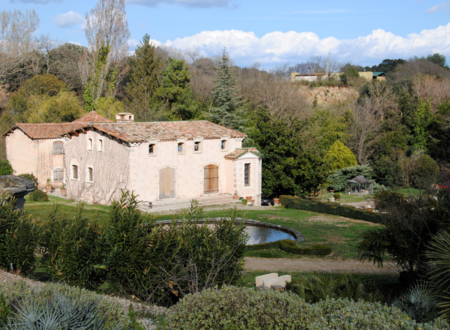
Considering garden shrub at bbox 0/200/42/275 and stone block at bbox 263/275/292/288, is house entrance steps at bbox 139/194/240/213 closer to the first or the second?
garden shrub at bbox 0/200/42/275

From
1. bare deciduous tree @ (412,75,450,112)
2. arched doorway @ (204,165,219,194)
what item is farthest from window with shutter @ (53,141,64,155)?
bare deciduous tree @ (412,75,450,112)

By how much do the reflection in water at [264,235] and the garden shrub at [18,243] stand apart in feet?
35.8

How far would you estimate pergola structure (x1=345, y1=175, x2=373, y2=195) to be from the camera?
42.6 m

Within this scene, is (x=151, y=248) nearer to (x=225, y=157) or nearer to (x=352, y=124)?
(x=225, y=157)

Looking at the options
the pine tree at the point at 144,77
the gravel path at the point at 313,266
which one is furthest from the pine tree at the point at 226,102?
the gravel path at the point at 313,266

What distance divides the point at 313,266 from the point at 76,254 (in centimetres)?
914

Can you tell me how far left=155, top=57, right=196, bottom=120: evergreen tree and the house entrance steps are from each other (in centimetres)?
2063

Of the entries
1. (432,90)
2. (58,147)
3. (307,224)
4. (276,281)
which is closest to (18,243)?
(276,281)

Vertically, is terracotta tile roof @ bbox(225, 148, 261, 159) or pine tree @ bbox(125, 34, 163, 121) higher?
pine tree @ bbox(125, 34, 163, 121)

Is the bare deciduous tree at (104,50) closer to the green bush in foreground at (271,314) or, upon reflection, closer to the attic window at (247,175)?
the attic window at (247,175)

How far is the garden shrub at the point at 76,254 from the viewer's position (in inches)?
344

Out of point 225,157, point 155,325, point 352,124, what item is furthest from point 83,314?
point 352,124

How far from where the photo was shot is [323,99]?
72.3 m

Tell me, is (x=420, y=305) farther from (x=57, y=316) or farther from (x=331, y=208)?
(x=331, y=208)
